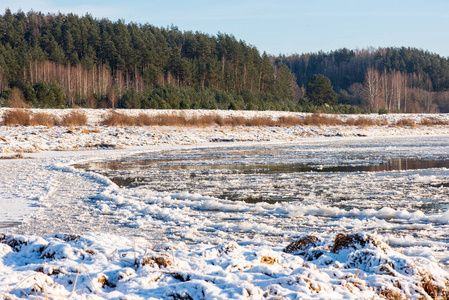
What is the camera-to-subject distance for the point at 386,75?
322ft

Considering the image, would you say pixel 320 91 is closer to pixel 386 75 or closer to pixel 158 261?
pixel 386 75

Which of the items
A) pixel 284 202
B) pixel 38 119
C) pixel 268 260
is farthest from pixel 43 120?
pixel 268 260

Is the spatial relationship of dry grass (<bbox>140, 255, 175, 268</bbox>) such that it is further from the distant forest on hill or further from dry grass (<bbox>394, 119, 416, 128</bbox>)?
the distant forest on hill

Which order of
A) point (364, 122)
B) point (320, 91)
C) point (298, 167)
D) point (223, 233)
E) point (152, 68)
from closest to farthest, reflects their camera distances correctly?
point (223, 233) < point (298, 167) < point (364, 122) < point (320, 91) < point (152, 68)

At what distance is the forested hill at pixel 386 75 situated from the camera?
87.6 metres

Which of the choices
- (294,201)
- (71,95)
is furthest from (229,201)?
(71,95)

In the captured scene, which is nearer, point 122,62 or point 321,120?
point 321,120

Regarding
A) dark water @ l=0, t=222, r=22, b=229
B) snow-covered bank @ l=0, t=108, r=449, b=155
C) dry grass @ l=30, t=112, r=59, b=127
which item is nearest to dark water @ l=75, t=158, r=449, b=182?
dark water @ l=0, t=222, r=22, b=229

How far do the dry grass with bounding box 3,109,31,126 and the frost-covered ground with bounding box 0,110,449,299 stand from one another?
577 inches

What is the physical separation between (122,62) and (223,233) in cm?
7237

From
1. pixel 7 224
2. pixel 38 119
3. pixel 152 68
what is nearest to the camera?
pixel 7 224

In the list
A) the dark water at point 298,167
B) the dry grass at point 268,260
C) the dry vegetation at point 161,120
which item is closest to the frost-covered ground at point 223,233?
the dry grass at point 268,260

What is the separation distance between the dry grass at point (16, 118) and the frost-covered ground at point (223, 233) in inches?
577

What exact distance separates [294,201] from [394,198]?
1656mm
